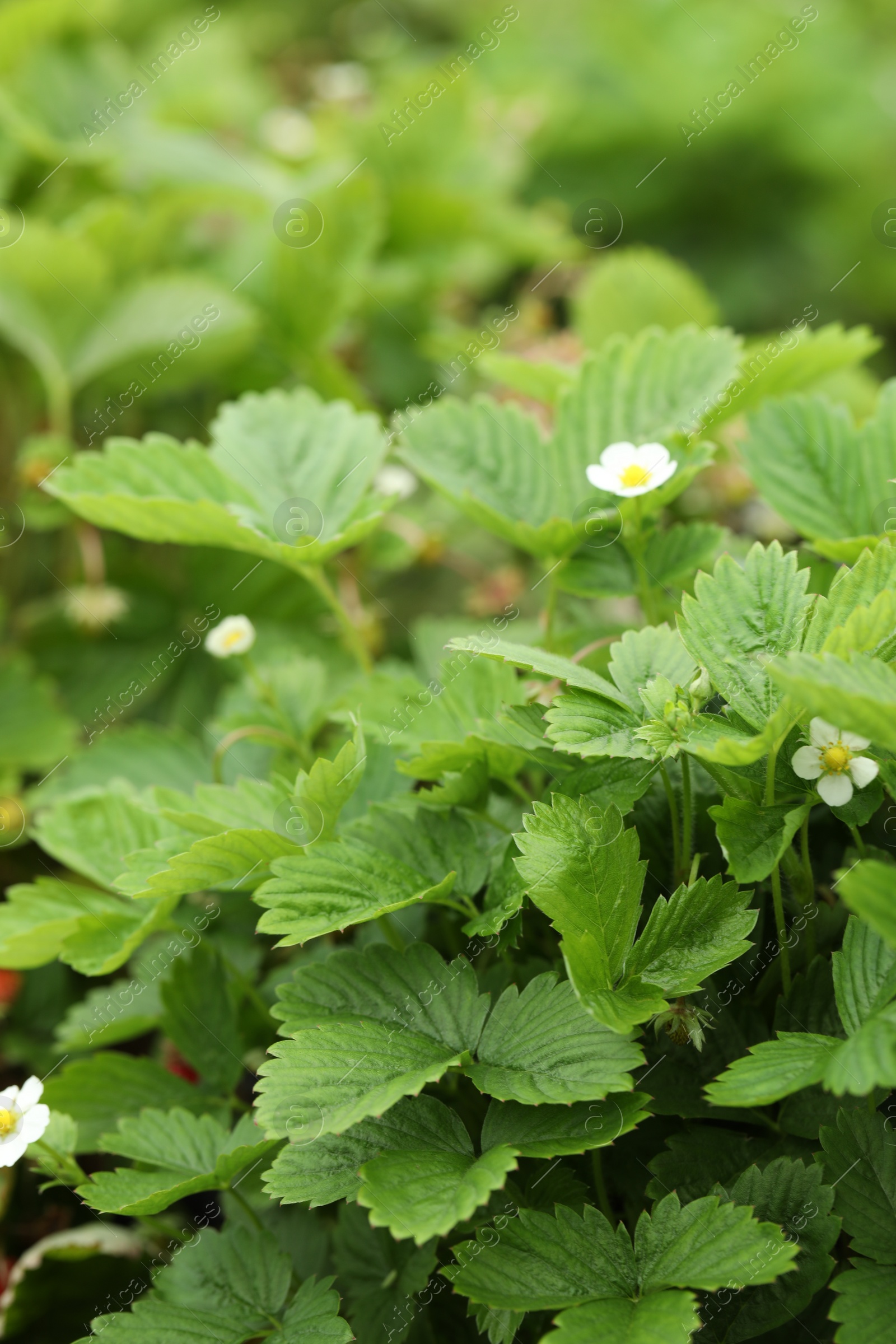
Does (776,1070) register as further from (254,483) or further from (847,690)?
(254,483)

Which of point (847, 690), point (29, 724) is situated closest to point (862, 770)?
point (847, 690)

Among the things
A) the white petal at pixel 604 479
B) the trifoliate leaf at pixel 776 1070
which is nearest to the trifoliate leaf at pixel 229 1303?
the trifoliate leaf at pixel 776 1070

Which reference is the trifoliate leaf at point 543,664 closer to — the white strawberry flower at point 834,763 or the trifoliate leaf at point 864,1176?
the white strawberry flower at point 834,763

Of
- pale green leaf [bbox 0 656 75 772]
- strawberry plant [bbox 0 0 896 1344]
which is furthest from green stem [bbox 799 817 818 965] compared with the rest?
pale green leaf [bbox 0 656 75 772]

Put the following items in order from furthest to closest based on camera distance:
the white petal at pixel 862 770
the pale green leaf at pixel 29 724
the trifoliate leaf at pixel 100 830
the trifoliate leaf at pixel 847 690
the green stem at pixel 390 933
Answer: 1. the pale green leaf at pixel 29 724
2. the trifoliate leaf at pixel 100 830
3. the green stem at pixel 390 933
4. the white petal at pixel 862 770
5. the trifoliate leaf at pixel 847 690

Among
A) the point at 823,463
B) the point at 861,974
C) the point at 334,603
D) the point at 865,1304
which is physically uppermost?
the point at 334,603

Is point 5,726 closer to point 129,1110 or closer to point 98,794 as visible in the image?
point 98,794

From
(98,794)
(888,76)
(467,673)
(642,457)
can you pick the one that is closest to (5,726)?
(98,794)
